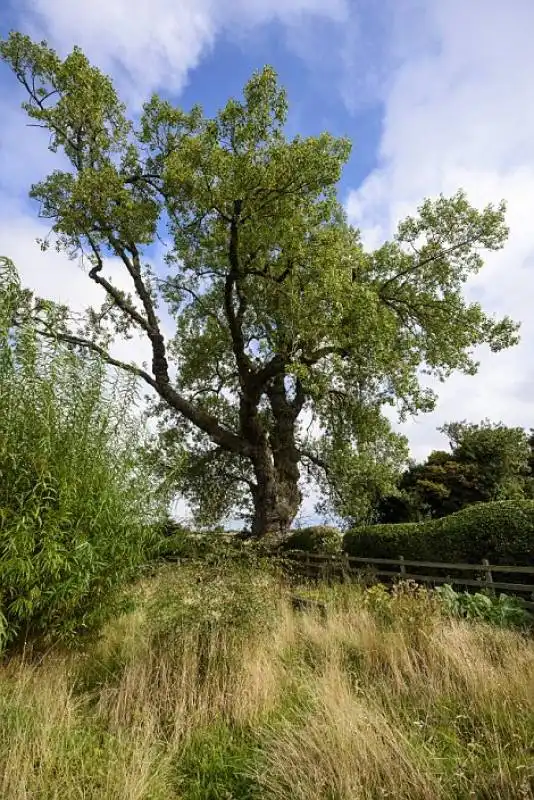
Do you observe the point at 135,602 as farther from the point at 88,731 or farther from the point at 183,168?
the point at 183,168

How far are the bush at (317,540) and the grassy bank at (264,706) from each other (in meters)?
5.27

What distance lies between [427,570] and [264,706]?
17.2 feet

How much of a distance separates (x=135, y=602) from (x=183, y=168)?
28.7 ft

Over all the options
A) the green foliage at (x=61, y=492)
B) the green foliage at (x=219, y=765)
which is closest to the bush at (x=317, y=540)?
the green foliage at (x=61, y=492)

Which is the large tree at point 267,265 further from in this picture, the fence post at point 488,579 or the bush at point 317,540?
the fence post at point 488,579

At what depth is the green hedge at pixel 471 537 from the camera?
750 centimetres

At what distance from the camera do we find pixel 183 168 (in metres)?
11.1

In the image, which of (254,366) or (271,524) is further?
(254,366)

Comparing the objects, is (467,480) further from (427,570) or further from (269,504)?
(427,570)

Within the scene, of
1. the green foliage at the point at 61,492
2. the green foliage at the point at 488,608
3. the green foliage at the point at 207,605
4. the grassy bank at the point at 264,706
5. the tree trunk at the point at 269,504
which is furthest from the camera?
the tree trunk at the point at 269,504

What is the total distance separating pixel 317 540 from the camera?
Answer: 12.4 m

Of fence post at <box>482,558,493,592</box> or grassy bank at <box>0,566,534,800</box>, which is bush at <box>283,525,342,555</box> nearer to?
fence post at <box>482,558,493,592</box>

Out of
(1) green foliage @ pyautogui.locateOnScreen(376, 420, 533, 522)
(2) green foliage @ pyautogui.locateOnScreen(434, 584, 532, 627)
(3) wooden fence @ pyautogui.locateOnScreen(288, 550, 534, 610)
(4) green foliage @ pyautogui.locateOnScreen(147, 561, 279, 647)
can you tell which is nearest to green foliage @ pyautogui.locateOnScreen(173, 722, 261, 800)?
(4) green foliage @ pyautogui.locateOnScreen(147, 561, 279, 647)

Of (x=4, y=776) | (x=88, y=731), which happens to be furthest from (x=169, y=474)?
(x=4, y=776)
